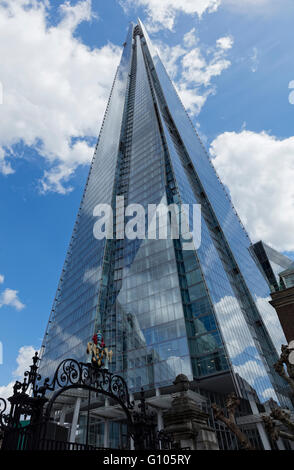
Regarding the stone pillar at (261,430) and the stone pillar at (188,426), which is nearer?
the stone pillar at (188,426)

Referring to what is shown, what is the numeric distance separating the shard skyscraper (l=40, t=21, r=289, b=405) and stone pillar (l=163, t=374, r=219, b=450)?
3077 centimetres

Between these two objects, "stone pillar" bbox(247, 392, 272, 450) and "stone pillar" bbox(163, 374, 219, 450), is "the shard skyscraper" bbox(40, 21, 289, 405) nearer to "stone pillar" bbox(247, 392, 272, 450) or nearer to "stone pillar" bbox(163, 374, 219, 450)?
"stone pillar" bbox(247, 392, 272, 450)

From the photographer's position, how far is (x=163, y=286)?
48.0 m

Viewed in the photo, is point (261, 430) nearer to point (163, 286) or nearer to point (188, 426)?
point (163, 286)

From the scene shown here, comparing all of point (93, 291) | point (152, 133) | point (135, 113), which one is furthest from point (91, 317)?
point (135, 113)

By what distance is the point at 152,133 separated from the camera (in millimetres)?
77938

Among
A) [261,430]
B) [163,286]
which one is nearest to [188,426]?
[261,430]

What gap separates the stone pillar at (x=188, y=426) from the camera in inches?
372

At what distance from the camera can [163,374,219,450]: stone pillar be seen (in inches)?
372

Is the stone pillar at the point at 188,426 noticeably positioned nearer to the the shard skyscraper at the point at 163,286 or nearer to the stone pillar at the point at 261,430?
the the shard skyscraper at the point at 163,286

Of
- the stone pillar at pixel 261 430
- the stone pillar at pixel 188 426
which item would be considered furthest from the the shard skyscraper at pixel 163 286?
the stone pillar at pixel 188 426

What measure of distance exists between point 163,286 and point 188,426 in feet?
126

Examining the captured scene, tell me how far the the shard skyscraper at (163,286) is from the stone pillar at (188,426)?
101 ft
